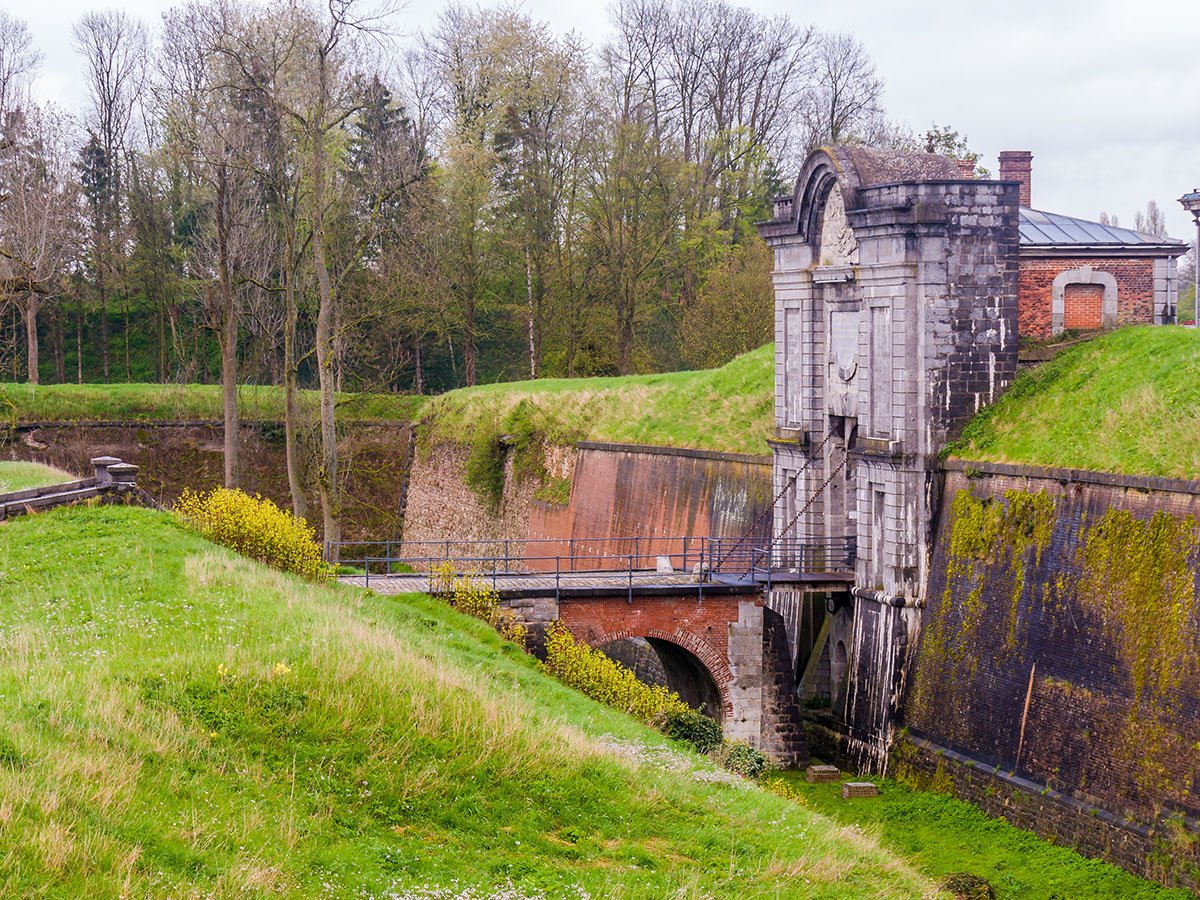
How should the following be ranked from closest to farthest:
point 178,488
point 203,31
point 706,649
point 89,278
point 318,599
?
point 318,599, point 706,649, point 203,31, point 178,488, point 89,278

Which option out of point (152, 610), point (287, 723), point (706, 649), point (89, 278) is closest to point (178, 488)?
point (89, 278)

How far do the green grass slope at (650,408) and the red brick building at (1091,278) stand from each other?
6770mm

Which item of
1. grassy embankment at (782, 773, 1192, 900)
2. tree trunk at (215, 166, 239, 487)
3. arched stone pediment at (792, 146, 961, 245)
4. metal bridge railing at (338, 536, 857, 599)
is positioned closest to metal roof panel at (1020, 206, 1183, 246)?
arched stone pediment at (792, 146, 961, 245)

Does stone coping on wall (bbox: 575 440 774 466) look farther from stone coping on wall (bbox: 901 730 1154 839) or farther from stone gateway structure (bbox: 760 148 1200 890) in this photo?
stone coping on wall (bbox: 901 730 1154 839)

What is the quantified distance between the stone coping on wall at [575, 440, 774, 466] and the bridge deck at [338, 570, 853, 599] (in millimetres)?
4477

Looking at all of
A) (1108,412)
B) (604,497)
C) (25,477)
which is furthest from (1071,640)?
(25,477)

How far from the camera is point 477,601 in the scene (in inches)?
843

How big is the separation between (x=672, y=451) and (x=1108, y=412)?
13.2 m

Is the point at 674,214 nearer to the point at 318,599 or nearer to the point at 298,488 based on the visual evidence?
the point at 298,488

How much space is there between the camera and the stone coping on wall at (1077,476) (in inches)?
668

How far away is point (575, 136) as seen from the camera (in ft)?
155

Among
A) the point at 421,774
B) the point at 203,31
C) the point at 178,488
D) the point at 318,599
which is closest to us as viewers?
the point at 421,774

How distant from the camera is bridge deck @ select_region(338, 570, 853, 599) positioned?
22.0m

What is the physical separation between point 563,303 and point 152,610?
34.1 meters
